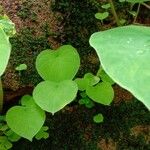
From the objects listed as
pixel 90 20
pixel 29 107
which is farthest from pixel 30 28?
pixel 29 107

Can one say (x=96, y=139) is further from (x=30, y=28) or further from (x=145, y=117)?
(x=30, y=28)

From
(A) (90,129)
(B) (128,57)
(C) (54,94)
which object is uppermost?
(B) (128,57)

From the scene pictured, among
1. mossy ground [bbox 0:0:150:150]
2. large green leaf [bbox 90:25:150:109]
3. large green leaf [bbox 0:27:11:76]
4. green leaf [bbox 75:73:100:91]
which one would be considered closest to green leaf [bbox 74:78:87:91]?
green leaf [bbox 75:73:100:91]

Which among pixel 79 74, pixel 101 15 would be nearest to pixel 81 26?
pixel 101 15

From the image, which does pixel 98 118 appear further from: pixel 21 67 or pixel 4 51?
pixel 4 51

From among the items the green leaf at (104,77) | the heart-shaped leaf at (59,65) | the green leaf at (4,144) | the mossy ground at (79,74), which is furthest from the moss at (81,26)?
the green leaf at (4,144)

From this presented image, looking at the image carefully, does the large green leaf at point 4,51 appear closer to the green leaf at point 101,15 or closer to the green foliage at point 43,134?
the green foliage at point 43,134
